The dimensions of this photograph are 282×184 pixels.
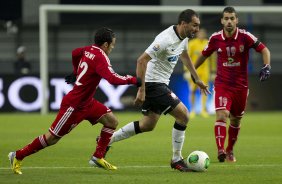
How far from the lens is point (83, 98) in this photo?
1070 cm

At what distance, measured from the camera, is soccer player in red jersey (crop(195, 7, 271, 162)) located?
12.4 m

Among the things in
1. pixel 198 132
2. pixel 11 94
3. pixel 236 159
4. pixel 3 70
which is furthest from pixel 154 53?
pixel 3 70

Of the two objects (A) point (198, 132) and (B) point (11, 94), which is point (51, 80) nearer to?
(B) point (11, 94)

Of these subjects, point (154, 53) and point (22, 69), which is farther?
point (22, 69)

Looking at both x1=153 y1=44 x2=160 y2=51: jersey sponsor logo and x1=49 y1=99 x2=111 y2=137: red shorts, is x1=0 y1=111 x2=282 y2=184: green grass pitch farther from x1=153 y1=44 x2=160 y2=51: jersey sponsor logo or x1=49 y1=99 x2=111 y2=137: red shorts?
x1=153 y1=44 x2=160 y2=51: jersey sponsor logo

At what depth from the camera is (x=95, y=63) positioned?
34.6 ft

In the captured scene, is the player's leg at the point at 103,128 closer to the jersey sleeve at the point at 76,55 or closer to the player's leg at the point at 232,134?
the jersey sleeve at the point at 76,55

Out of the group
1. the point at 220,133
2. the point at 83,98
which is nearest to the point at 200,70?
the point at 220,133

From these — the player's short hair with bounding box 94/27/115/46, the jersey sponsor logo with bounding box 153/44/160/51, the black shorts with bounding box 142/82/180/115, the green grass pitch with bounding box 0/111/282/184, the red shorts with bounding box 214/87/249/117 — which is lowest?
the green grass pitch with bounding box 0/111/282/184

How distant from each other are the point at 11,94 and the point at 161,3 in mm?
8811

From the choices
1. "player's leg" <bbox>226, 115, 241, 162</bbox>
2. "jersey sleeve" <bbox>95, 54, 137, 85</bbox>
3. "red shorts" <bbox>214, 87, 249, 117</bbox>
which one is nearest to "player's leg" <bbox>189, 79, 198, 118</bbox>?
"player's leg" <bbox>226, 115, 241, 162</bbox>

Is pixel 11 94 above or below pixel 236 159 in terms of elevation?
below

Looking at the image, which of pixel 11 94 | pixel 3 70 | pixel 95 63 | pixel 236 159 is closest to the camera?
pixel 95 63

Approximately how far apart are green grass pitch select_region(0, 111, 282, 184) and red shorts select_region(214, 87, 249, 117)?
2.41 ft
